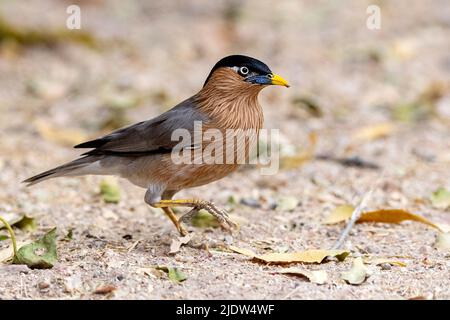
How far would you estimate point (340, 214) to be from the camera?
18.6 feet

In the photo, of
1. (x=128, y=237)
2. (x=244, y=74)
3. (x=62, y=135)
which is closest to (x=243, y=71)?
(x=244, y=74)

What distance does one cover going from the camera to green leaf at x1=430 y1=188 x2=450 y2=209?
6.10m

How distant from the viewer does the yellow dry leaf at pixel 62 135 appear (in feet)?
26.2

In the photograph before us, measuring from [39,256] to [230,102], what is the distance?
173cm

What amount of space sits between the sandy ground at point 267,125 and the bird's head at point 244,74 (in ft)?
3.32

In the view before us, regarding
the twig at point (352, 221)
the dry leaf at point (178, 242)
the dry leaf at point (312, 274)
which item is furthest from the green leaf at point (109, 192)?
the dry leaf at point (312, 274)

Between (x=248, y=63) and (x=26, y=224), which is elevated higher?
(x=248, y=63)

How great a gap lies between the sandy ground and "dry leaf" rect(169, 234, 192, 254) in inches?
2.5

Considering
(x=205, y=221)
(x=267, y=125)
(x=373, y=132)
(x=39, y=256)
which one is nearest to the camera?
(x=39, y=256)

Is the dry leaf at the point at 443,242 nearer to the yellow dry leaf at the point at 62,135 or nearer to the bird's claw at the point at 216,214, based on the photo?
the bird's claw at the point at 216,214

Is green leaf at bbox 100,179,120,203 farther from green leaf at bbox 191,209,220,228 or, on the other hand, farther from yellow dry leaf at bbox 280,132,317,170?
yellow dry leaf at bbox 280,132,317,170

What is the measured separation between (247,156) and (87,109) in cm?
408

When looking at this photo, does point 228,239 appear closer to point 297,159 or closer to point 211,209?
point 211,209
